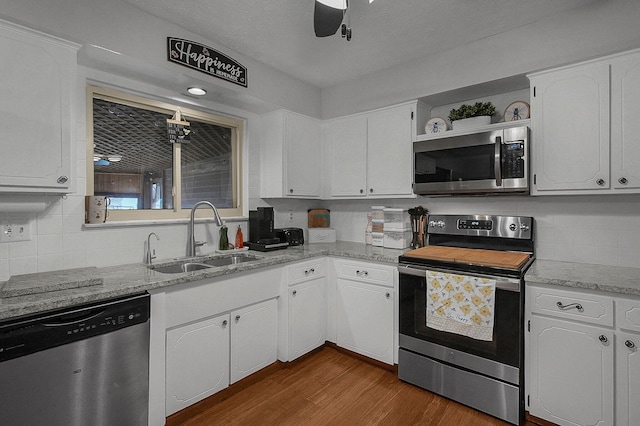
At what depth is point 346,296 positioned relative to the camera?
274 cm

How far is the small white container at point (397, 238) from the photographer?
287 cm

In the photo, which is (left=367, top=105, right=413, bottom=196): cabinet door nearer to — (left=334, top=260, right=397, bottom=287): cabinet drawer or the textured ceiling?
the textured ceiling

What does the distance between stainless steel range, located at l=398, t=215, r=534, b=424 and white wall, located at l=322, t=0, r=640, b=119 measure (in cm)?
109

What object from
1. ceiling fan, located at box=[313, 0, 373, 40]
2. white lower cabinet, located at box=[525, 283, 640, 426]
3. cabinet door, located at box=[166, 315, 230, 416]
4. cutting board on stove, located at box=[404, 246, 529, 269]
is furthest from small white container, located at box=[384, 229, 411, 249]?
ceiling fan, located at box=[313, 0, 373, 40]

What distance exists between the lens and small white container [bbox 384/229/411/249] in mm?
2867

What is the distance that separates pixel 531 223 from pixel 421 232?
2.72ft

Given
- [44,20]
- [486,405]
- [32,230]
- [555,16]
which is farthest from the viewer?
[555,16]

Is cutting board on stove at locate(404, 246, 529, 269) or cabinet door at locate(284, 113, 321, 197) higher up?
cabinet door at locate(284, 113, 321, 197)

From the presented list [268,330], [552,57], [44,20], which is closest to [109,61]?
[44,20]

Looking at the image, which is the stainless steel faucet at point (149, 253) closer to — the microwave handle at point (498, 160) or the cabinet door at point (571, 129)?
the microwave handle at point (498, 160)

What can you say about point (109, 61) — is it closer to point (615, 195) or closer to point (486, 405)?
point (486, 405)

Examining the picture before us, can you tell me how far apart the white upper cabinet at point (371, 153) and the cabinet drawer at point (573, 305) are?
4.10 ft

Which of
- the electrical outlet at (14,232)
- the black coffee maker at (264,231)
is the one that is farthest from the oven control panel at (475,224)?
the electrical outlet at (14,232)

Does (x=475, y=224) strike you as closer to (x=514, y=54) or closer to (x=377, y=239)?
(x=377, y=239)
